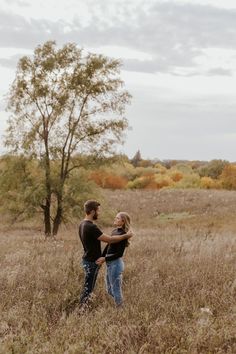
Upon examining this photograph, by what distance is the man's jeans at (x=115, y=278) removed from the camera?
781 centimetres

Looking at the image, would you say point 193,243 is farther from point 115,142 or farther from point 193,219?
point 193,219

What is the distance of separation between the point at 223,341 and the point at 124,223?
2.65m

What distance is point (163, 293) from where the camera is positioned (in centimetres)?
814

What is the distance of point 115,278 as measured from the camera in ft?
26.0

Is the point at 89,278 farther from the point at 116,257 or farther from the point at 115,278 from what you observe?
the point at 116,257

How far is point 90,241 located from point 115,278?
76 centimetres

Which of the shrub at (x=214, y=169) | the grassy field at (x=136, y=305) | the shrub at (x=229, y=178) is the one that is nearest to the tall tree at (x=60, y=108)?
the grassy field at (x=136, y=305)

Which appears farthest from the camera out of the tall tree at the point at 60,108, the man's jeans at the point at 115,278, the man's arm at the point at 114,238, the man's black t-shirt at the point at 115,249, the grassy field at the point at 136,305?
the tall tree at the point at 60,108

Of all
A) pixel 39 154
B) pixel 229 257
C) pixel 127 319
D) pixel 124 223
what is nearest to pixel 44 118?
pixel 39 154

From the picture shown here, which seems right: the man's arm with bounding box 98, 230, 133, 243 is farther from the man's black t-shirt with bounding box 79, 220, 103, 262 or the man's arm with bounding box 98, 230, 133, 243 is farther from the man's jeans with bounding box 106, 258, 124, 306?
the man's jeans with bounding box 106, 258, 124, 306

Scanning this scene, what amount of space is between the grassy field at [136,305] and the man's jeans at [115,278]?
21 centimetres

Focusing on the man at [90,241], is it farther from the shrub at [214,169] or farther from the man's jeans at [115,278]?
the shrub at [214,169]

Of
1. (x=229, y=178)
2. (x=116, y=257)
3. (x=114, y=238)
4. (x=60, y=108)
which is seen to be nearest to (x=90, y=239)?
(x=114, y=238)

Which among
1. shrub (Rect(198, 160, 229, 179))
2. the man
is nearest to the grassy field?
the man
